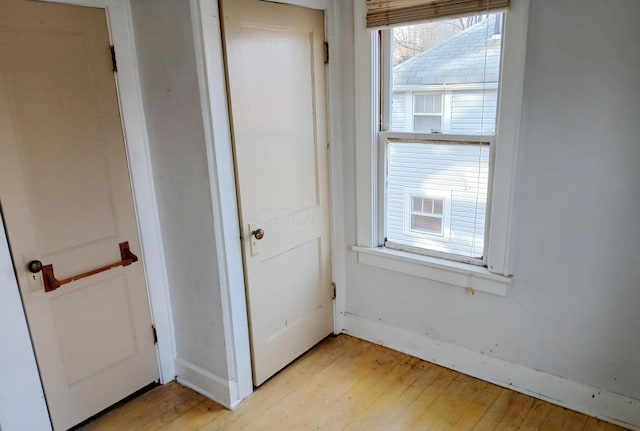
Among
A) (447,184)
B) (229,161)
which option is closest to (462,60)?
(447,184)

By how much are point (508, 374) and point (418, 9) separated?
193 centimetres

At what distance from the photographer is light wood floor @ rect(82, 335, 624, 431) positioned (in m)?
2.21

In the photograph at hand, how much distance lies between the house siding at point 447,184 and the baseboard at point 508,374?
0.58 m

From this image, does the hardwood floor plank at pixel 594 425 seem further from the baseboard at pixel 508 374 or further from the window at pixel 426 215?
the window at pixel 426 215

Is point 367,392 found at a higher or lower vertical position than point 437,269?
lower

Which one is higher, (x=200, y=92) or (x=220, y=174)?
(x=200, y=92)

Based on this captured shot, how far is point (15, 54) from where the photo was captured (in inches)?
71.7

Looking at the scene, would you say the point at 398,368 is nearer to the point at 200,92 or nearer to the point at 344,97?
the point at 344,97

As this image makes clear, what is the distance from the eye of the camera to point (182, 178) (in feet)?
7.30

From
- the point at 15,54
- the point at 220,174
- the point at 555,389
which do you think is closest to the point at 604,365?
the point at 555,389

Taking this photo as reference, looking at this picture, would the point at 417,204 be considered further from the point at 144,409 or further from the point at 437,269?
the point at 144,409

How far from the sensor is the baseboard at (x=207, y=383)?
2.38 m

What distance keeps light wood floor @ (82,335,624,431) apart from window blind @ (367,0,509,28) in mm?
1885

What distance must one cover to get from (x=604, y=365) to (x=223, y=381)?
6.06ft
